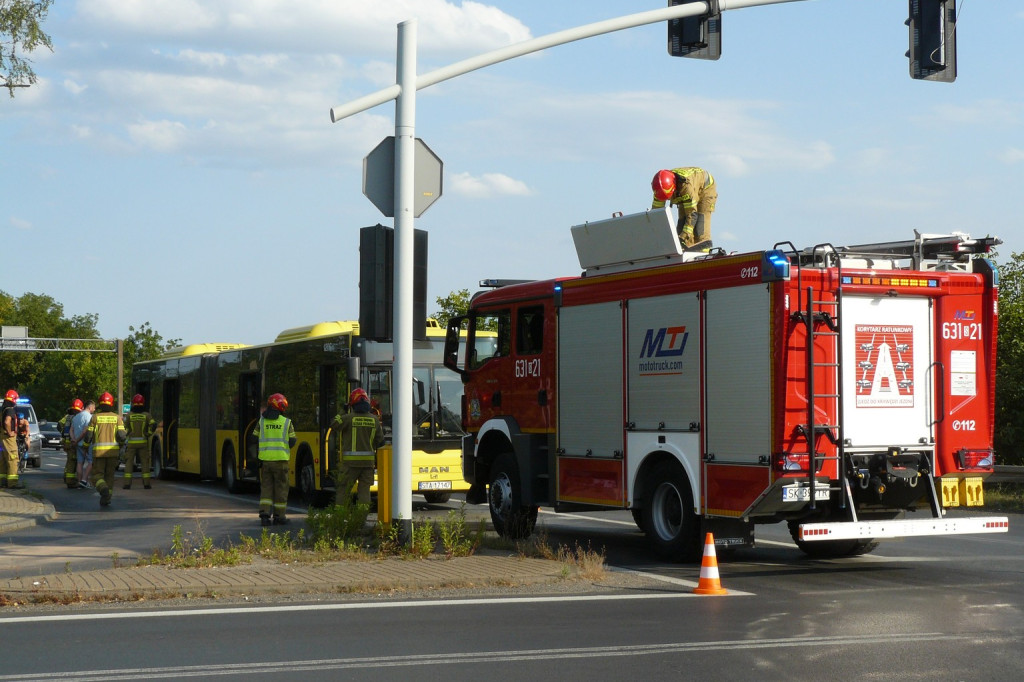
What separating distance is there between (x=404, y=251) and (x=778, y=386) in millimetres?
3926

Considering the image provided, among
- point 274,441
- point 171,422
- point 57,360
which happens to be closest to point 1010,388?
point 274,441

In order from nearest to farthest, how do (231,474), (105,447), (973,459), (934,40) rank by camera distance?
(973,459) < (934,40) < (105,447) < (231,474)

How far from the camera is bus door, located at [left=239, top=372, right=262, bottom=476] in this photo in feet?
80.0

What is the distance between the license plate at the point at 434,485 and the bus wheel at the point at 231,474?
21.9ft

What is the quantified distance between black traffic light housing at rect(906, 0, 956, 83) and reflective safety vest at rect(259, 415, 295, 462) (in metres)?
9.07

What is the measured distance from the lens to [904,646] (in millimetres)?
8461

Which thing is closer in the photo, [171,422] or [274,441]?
[274,441]

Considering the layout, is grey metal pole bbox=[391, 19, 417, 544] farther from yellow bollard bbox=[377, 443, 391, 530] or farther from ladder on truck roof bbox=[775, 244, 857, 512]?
ladder on truck roof bbox=[775, 244, 857, 512]

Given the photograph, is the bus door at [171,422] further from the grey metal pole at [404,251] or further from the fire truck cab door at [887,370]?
the fire truck cab door at [887,370]

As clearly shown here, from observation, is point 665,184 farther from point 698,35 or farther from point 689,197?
point 698,35

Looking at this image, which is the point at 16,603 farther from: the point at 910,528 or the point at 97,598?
the point at 910,528

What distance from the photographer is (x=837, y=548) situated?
564 inches

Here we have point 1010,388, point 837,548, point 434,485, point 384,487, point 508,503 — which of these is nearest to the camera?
point 384,487

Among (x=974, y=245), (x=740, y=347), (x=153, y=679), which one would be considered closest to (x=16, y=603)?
(x=153, y=679)
